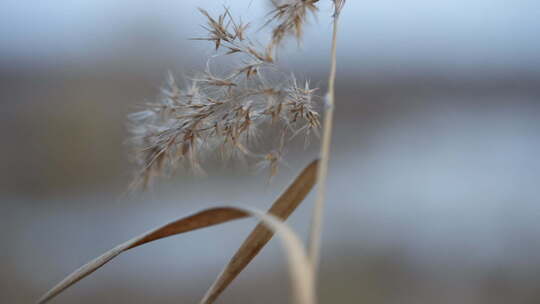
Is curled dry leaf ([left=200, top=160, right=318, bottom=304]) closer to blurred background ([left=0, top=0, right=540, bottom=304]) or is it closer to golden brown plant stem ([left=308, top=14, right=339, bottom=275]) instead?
golden brown plant stem ([left=308, top=14, right=339, bottom=275])

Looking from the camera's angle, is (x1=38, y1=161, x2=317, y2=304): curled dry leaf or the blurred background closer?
(x1=38, y1=161, x2=317, y2=304): curled dry leaf

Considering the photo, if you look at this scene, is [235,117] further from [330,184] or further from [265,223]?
[330,184]

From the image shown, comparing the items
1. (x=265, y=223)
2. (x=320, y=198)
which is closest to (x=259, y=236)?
(x=265, y=223)

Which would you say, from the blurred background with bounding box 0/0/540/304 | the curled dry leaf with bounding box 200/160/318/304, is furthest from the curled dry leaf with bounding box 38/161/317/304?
the blurred background with bounding box 0/0/540/304

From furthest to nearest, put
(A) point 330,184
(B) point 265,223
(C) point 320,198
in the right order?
1. (A) point 330,184
2. (B) point 265,223
3. (C) point 320,198

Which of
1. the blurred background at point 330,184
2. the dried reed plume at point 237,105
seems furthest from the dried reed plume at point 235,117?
the blurred background at point 330,184

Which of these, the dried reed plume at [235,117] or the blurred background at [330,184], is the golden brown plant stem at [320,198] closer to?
the dried reed plume at [235,117]

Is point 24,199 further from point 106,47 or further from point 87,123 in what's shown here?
point 106,47

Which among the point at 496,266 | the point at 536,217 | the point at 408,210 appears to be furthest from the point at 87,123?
the point at 536,217
